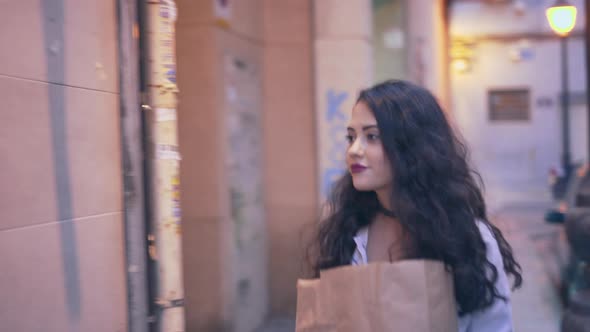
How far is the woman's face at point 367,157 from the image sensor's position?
7.69ft

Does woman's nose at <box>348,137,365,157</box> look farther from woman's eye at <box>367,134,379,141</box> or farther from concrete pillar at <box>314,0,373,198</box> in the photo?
concrete pillar at <box>314,0,373,198</box>

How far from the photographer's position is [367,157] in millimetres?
2346

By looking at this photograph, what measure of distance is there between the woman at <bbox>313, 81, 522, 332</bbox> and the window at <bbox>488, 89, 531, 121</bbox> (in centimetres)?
2674

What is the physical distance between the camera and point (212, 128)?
6031 millimetres

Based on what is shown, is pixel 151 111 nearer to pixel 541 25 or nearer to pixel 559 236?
pixel 559 236

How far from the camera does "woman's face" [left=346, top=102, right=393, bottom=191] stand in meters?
2.34

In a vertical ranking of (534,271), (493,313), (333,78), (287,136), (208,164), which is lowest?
(534,271)

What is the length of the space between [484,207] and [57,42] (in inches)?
83.1

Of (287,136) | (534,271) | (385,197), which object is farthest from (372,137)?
(534,271)

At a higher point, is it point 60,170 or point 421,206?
point 60,170

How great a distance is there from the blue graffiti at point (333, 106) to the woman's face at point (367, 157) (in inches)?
196

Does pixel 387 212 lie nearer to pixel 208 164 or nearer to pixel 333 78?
pixel 208 164

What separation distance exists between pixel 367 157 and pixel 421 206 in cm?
23

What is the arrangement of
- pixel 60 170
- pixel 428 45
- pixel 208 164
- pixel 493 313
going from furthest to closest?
pixel 428 45 → pixel 208 164 → pixel 60 170 → pixel 493 313
